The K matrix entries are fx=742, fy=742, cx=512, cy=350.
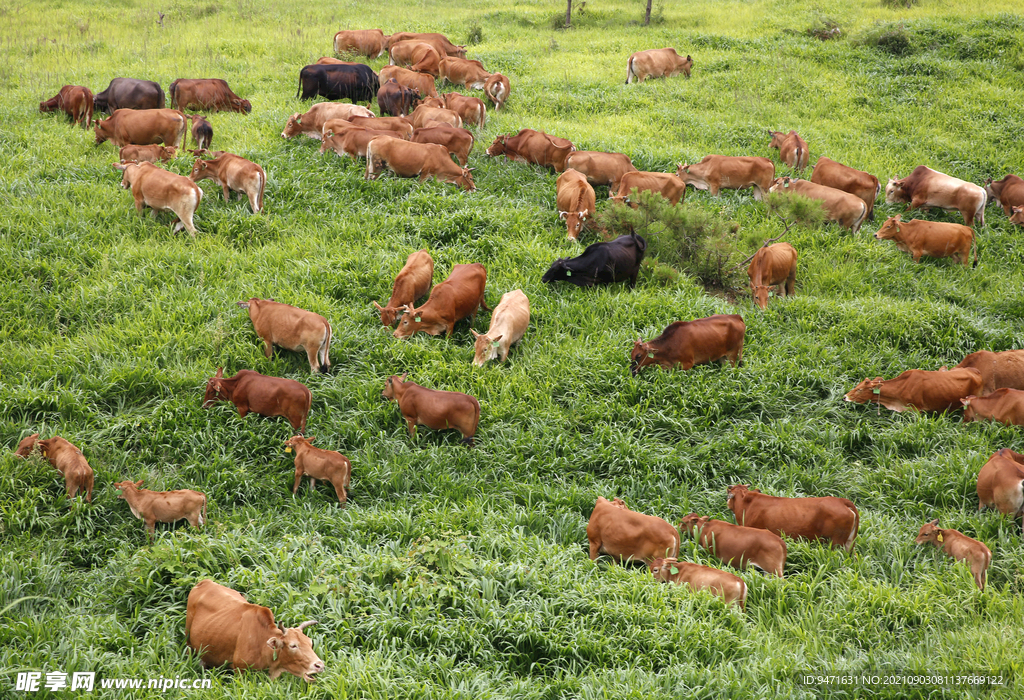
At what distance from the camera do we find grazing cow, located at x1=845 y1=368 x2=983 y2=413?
7883mm

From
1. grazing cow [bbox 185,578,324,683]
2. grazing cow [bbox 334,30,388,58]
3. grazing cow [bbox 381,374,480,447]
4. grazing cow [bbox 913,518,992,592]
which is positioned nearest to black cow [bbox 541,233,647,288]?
grazing cow [bbox 381,374,480,447]

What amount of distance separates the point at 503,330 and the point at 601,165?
481 centimetres

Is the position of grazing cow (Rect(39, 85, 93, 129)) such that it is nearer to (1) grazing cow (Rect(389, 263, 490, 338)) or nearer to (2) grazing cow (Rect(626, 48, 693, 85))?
(1) grazing cow (Rect(389, 263, 490, 338))

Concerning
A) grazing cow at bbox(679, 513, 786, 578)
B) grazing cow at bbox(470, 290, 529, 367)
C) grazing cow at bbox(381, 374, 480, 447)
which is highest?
grazing cow at bbox(470, 290, 529, 367)

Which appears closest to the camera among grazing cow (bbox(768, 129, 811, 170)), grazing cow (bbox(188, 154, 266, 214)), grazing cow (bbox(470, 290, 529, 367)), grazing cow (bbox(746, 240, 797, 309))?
grazing cow (bbox(470, 290, 529, 367))

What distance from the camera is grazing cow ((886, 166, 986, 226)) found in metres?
12.0

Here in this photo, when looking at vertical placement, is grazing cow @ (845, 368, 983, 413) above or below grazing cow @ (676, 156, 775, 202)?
below

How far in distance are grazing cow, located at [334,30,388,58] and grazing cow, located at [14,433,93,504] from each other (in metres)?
13.6

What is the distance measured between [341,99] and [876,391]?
11288 mm

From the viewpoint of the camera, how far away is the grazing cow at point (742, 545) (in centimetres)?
597

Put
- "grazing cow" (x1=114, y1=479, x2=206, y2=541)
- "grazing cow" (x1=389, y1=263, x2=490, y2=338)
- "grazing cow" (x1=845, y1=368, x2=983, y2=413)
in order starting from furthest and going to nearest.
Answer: "grazing cow" (x1=389, y1=263, x2=490, y2=338) < "grazing cow" (x1=845, y1=368, x2=983, y2=413) < "grazing cow" (x1=114, y1=479, x2=206, y2=541)

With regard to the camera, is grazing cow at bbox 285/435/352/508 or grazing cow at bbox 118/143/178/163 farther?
grazing cow at bbox 118/143/178/163

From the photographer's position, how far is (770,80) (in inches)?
671

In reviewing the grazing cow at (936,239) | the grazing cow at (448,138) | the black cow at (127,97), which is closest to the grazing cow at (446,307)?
the grazing cow at (448,138)
